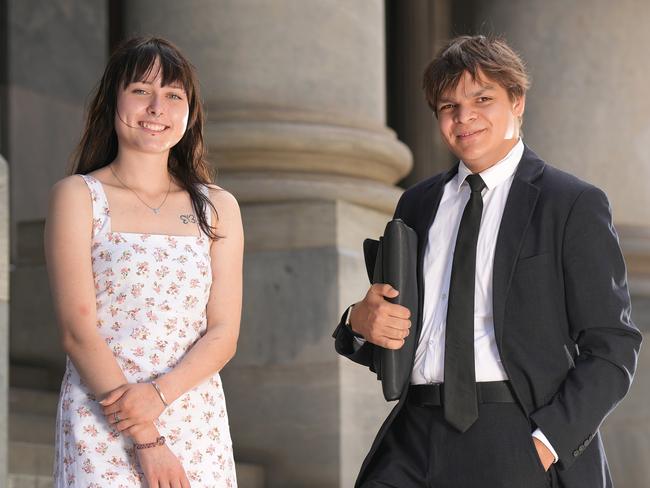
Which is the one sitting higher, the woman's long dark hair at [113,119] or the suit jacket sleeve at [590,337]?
the woman's long dark hair at [113,119]

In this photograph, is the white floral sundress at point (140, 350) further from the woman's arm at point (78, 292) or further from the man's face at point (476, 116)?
the man's face at point (476, 116)

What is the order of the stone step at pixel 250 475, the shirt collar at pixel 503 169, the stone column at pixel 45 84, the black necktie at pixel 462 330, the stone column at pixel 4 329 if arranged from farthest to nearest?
the stone column at pixel 45 84
the stone step at pixel 250 475
the stone column at pixel 4 329
the shirt collar at pixel 503 169
the black necktie at pixel 462 330

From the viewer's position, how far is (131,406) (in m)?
Result: 3.40

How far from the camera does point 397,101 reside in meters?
13.3

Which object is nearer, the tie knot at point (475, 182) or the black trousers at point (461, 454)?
A: the black trousers at point (461, 454)

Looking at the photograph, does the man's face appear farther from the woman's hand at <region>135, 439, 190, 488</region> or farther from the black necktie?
the woman's hand at <region>135, 439, 190, 488</region>

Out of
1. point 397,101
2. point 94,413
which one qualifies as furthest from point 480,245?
point 397,101

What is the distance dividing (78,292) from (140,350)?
24 centimetres

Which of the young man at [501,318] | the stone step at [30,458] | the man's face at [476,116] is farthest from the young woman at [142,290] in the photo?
the stone step at [30,458]

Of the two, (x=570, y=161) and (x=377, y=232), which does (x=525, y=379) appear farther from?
(x=570, y=161)

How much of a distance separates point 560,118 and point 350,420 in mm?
4134

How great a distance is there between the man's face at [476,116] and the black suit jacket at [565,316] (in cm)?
15

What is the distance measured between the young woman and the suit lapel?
2.57 feet

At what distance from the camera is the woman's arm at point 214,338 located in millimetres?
3418
